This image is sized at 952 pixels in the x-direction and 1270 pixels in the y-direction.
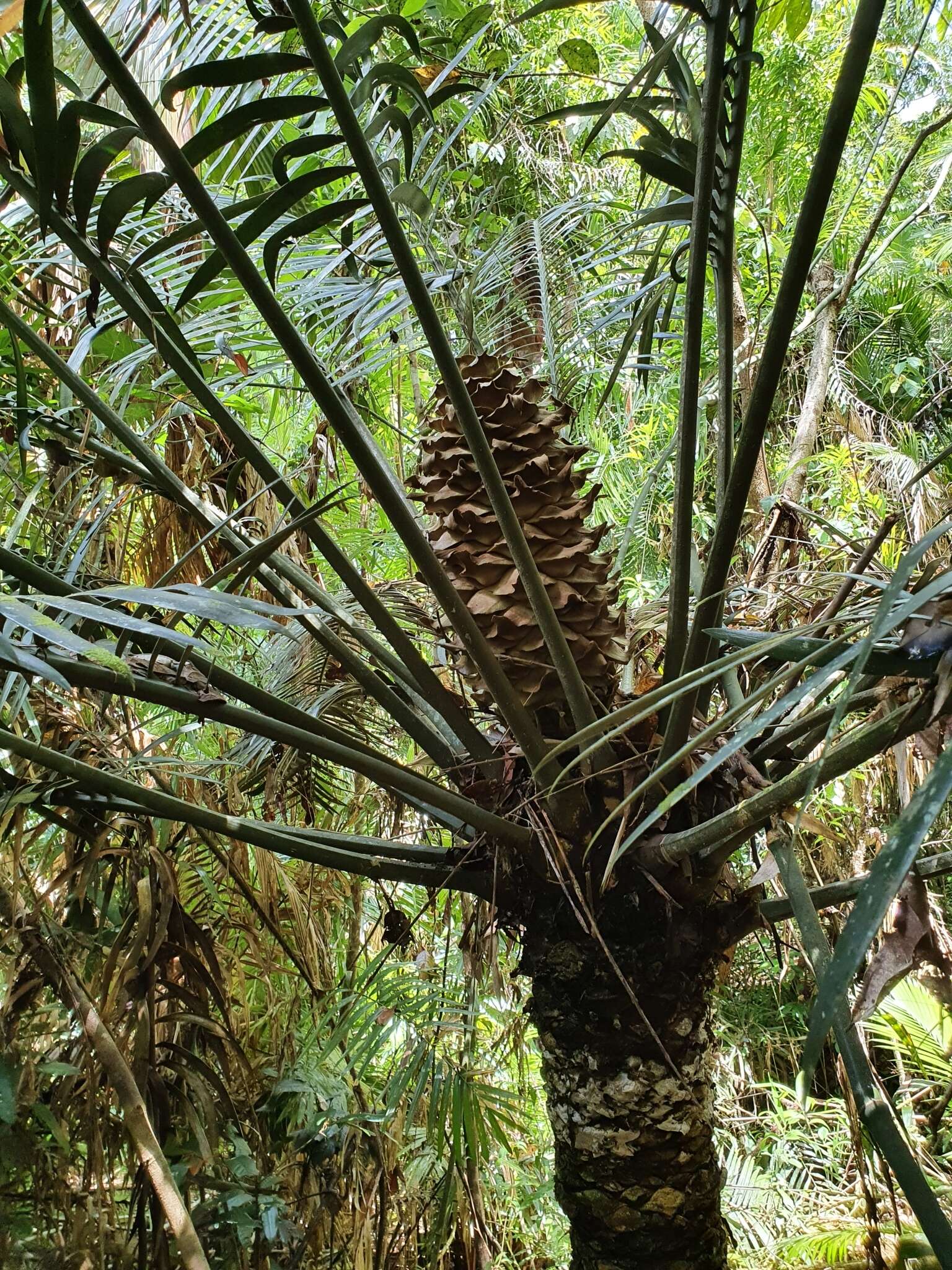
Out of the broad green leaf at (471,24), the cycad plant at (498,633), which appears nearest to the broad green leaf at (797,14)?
the cycad plant at (498,633)

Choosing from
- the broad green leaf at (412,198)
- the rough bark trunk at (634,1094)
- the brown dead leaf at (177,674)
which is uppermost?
the broad green leaf at (412,198)

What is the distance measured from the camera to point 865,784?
2195 mm

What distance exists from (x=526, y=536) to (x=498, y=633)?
13 centimetres

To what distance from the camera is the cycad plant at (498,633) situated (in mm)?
572

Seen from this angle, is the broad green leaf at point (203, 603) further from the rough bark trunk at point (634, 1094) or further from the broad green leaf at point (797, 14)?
the broad green leaf at point (797, 14)

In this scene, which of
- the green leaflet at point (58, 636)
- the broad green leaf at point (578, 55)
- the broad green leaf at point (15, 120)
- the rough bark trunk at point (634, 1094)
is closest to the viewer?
the green leaflet at point (58, 636)

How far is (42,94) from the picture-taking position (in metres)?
0.59

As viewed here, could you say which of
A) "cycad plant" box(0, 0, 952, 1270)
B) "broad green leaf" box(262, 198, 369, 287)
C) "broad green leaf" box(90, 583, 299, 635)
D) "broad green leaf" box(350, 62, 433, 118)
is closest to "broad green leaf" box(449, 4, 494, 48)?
"cycad plant" box(0, 0, 952, 1270)

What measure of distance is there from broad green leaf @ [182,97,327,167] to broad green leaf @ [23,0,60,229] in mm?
90

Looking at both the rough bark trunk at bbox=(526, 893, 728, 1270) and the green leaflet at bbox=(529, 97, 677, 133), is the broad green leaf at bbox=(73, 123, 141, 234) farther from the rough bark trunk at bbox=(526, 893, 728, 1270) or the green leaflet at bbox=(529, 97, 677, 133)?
the rough bark trunk at bbox=(526, 893, 728, 1270)

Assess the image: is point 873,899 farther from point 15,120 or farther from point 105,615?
point 15,120

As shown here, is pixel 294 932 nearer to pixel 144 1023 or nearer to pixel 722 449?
pixel 144 1023

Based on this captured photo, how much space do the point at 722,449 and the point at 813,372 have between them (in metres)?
1.47

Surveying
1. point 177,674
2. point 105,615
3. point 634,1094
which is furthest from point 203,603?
point 634,1094
